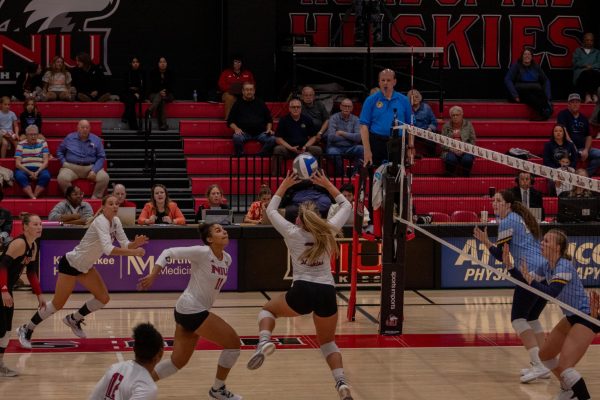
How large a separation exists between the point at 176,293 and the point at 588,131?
28.0 feet

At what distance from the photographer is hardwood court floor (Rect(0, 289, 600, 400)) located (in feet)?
34.3

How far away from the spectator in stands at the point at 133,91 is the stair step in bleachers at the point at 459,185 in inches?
211

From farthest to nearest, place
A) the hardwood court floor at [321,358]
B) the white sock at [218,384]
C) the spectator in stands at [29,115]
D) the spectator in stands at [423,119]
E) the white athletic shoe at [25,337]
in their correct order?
the spectator in stands at [423,119], the spectator in stands at [29,115], the white athletic shoe at [25,337], the hardwood court floor at [321,358], the white sock at [218,384]

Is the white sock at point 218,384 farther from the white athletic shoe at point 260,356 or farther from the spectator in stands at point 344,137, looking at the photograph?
the spectator in stands at point 344,137

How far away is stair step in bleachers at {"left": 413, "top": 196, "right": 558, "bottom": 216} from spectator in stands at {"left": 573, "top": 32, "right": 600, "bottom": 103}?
203 inches

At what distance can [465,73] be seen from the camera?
74.7ft

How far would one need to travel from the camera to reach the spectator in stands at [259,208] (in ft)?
52.5

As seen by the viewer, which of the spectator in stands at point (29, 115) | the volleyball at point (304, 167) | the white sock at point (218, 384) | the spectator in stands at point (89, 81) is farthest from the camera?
the spectator in stands at point (89, 81)

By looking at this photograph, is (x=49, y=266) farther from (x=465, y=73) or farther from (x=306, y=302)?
(x=465, y=73)

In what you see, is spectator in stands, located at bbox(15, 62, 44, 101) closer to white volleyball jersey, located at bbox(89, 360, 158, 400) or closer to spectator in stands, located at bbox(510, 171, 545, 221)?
spectator in stands, located at bbox(510, 171, 545, 221)

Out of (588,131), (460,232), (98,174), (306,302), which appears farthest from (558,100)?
(306,302)

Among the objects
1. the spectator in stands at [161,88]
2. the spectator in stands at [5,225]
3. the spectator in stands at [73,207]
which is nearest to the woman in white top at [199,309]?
the spectator in stands at [5,225]

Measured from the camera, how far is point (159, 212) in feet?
52.0

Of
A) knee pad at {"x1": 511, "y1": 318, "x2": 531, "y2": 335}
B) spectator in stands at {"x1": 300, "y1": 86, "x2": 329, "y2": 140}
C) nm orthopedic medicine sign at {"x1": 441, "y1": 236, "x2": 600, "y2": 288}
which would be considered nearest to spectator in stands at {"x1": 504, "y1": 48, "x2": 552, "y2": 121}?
spectator in stands at {"x1": 300, "y1": 86, "x2": 329, "y2": 140}
